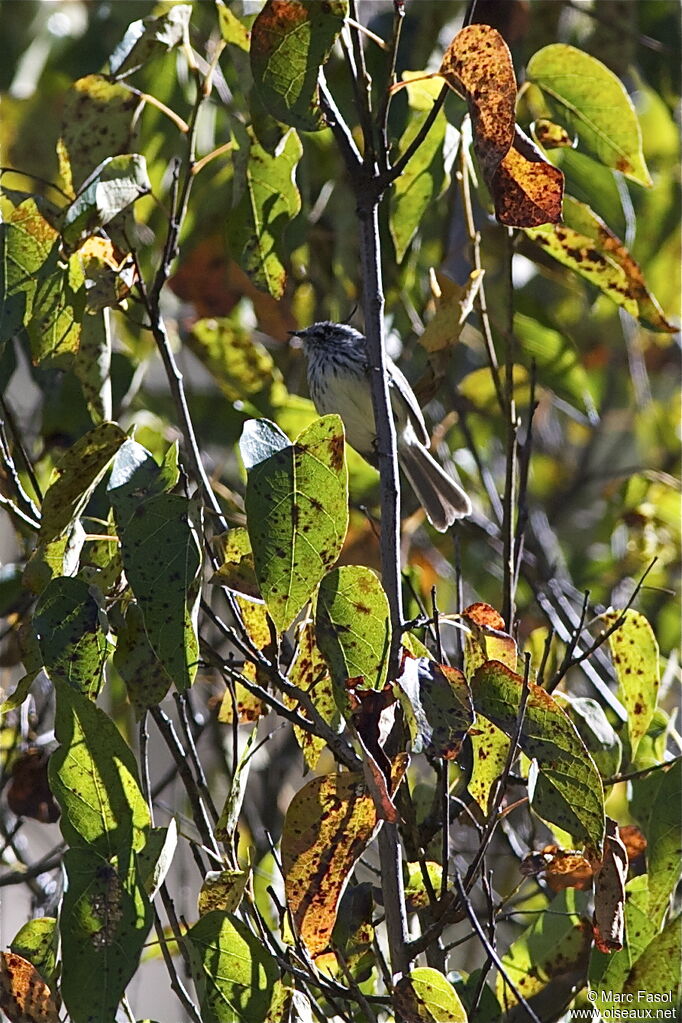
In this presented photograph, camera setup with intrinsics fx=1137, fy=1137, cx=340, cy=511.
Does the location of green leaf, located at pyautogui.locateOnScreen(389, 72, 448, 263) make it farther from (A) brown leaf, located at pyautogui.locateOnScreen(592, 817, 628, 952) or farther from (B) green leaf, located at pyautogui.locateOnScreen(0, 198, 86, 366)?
(A) brown leaf, located at pyautogui.locateOnScreen(592, 817, 628, 952)

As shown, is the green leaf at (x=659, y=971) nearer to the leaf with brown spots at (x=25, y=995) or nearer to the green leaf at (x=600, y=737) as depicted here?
the green leaf at (x=600, y=737)

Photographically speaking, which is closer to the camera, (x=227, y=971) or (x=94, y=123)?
(x=227, y=971)

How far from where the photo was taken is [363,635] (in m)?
1.11

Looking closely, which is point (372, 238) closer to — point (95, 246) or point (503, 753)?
point (95, 246)

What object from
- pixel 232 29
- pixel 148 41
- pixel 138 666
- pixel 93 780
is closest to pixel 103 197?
pixel 148 41

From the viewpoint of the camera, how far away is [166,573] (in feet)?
3.55

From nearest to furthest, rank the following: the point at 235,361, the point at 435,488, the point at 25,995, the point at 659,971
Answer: the point at 25,995 → the point at 659,971 → the point at 235,361 → the point at 435,488

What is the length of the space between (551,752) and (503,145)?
0.61 m

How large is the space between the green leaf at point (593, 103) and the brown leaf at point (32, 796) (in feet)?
3.77

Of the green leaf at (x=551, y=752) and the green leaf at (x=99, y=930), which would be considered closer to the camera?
the green leaf at (x=99, y=930)

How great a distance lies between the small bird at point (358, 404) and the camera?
259 cm

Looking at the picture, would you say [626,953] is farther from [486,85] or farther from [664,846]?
[486,85]

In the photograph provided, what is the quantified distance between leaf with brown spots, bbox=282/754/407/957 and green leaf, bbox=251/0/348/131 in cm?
70

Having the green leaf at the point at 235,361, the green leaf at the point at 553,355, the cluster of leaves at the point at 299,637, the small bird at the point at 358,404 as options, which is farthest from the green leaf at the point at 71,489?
the small bird at the point at 358,404
